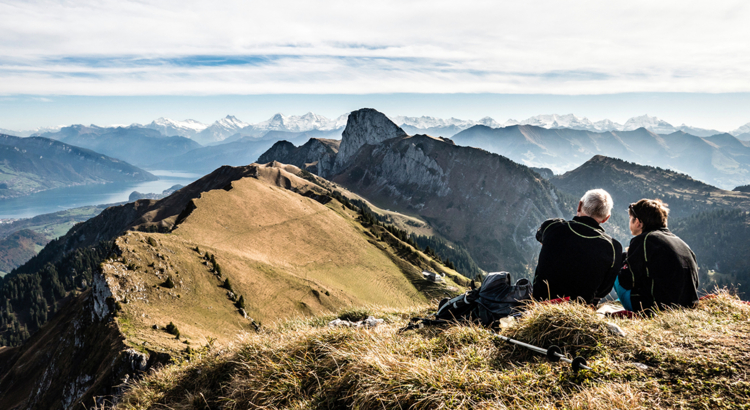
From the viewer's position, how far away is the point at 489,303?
23.7ft

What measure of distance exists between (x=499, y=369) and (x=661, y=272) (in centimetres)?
473

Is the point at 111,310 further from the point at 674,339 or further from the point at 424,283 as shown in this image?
the point at 424,283

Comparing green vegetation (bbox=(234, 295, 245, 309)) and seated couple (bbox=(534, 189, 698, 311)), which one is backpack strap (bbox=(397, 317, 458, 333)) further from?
green vegetation (bbox=(234, 295, 245, 309))

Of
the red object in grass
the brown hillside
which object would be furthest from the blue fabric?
the brown hillside

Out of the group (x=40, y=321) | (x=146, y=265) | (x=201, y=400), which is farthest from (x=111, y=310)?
(x=40, y=321)

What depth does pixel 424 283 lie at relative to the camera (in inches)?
2997

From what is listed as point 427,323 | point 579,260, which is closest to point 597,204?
point 579,260

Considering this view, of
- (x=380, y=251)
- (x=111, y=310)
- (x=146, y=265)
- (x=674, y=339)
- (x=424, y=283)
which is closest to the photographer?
(x=674, y=339)

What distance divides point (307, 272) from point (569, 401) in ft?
193

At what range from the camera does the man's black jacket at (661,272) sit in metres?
6.82

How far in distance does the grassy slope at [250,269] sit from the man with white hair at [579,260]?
25.3 meters

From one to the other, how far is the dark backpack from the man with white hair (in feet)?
1.76

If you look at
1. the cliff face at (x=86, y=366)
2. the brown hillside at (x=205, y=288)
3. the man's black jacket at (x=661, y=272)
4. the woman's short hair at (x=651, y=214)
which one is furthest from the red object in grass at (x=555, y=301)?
the cliff face at (x=86, y=366)

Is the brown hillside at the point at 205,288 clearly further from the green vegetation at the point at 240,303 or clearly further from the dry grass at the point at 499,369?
the dry grass at the point at 499,369
